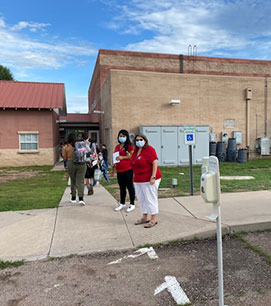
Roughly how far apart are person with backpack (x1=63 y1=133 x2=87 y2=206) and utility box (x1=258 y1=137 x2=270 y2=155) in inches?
576

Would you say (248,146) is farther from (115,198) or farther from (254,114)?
(115,198)

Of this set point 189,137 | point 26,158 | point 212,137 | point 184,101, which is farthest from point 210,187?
point 26,158

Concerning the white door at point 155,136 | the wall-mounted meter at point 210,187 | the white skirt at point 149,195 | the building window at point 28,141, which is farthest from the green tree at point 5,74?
the wall-mounted meter at point 210,187

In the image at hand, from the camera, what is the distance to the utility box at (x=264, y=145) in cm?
1722

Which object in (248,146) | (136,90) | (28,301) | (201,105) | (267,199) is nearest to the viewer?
(28,301)

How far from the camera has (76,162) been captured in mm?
5965

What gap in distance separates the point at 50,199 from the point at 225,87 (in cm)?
1371

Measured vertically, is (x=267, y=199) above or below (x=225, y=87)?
below

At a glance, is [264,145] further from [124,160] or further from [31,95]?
[31,95]

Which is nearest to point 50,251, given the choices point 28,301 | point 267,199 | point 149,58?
point 28,301

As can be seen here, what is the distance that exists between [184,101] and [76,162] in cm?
1123

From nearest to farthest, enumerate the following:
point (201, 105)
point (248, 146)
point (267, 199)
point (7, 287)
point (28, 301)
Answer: point (28, 301) < point (7, 287) < point (267, 199) < point (201, 105) < point (248, 146)

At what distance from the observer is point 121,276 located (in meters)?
3.23

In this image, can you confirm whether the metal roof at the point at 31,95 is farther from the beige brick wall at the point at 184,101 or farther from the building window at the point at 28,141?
the beige brick wall at the point at 184,101
